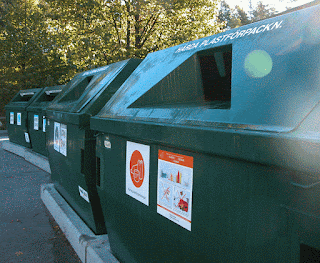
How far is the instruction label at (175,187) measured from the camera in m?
1.65

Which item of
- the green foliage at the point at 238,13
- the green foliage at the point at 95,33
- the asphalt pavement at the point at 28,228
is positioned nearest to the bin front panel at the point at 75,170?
the asphalt pavement at the point at 28,228

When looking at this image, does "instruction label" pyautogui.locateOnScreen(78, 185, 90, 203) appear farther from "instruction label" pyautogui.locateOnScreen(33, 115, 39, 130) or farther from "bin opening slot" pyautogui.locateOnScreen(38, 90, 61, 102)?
"bin opening slot" pyautogui.locateOnScreen(38, 90, 61, 102)

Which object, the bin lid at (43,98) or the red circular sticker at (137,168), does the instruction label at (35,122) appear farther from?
the red circular sticker at (137,168)

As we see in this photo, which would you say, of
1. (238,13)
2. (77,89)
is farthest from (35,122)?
(238,13)

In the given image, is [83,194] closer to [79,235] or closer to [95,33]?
[79,235]

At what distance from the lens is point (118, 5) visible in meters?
10.8

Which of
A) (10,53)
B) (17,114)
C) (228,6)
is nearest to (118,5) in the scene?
(17,114)

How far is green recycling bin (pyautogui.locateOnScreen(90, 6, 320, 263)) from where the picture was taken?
1.16 meters

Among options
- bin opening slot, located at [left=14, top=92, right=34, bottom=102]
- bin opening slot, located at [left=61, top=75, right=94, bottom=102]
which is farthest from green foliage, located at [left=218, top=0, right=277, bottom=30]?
bin opening slot, located at [left=61, top=75, right=94, bottom=102]

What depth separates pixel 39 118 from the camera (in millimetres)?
7309

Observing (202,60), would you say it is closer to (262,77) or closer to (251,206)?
(262,77)

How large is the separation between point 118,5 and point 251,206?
10.7m

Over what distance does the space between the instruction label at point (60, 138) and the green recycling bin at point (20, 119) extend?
4.43 meters

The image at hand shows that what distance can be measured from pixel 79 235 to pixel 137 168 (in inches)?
57.2
